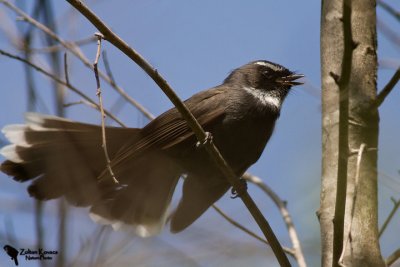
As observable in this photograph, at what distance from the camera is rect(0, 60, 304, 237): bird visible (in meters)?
4.49

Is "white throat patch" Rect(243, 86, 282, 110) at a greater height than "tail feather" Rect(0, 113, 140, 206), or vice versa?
"white throat patch" Rect(243, 86, 282, 110)

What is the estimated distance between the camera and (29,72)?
2.79m

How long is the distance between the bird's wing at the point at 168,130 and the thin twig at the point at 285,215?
2.37ft

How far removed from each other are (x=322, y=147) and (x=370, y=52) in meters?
0.64

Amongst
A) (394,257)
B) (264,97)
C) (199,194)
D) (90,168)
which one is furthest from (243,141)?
(394,257)

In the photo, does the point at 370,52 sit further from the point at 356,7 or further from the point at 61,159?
the point at 61,159

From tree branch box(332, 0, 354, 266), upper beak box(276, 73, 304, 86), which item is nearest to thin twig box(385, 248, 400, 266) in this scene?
tree branch box(332, 0, 354, 266)

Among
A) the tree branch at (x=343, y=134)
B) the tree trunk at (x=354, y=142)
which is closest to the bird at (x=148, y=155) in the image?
the tree trunk at (x=354, y=142)

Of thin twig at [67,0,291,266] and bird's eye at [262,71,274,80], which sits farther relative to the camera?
bird's eye at [262,71,274,80]

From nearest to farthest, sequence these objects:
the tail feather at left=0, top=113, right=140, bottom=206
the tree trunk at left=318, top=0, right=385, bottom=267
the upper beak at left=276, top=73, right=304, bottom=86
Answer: the tree trunk at left=318, top=0, right=385, bottom=267
the tail feather at left=0, top=113, right=140, bottom=206
the upper beak at left=276, top=73, right=304, bottom=86

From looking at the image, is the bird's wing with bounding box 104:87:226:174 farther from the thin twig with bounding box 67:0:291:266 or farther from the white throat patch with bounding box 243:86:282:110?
the thin twig with bounding box 67:0:291:266

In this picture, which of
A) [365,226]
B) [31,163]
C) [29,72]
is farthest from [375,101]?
[31,163]

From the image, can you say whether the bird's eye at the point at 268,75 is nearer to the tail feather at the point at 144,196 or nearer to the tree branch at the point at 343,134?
the tail feather at the point at 144,196

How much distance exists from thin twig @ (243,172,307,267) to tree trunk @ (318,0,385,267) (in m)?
0.87
